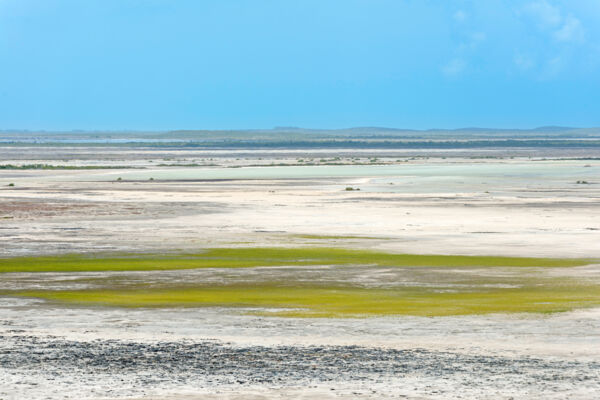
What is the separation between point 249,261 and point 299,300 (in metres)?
7.07

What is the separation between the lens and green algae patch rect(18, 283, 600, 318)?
2025 cm

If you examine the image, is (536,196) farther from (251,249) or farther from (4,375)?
(4,375)

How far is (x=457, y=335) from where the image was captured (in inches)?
693

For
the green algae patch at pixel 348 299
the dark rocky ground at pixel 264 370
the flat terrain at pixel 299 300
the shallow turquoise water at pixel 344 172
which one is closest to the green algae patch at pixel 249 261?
the flat terrain at pixel 299 300

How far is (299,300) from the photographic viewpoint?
855 inches

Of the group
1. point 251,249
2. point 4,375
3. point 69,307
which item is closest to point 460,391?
point 4,375

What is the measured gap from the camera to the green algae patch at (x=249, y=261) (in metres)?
27.5

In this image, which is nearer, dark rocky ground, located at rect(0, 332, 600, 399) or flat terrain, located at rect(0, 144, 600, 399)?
dark rocky ground, located at rect(0, 332, 600, 399)

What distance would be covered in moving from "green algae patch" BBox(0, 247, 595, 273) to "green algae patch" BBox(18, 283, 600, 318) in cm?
411

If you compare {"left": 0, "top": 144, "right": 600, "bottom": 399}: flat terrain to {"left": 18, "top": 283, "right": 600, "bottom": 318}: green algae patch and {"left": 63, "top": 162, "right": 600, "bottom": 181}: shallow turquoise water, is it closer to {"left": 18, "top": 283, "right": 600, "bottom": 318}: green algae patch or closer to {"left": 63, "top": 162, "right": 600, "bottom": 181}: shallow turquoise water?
{"left": 18, "top": 283, "right": 600, "bottom": 318}: green algae patch

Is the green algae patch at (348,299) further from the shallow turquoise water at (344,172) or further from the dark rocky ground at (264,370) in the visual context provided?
the shallow turquoise water at (344,172)

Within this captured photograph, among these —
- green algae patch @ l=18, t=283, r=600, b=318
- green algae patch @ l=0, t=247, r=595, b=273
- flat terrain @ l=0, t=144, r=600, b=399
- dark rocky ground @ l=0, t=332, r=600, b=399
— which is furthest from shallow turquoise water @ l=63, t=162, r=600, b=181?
dark rocky ground @ l=0, t=332, r=600, b=399

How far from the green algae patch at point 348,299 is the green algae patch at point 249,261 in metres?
4.11

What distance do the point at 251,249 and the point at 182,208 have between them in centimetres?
1671
